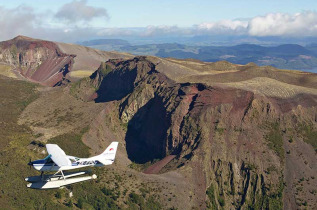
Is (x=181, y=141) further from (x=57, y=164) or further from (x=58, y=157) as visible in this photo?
(x=57, y=164)

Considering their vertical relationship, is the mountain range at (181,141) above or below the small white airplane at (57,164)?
below

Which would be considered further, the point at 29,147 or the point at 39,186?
the point at 29,147

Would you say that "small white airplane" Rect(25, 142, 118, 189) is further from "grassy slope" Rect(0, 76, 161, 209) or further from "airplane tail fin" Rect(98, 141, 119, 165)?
"grassy slope" Rect(0, 76, 161, 209)

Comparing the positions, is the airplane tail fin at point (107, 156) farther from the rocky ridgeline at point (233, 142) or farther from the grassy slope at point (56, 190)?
the rocky ridgeline at point (233, 142)

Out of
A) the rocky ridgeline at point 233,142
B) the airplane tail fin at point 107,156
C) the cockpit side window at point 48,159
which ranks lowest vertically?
the rocky ridgeline at point 233,142

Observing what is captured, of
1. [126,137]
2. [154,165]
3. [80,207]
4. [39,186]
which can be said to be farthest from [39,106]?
[39,186]

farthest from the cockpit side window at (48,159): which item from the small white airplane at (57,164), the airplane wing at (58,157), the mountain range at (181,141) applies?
the mountain range at (181,141)

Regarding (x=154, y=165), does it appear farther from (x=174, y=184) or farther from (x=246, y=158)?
(x=246, y=158)

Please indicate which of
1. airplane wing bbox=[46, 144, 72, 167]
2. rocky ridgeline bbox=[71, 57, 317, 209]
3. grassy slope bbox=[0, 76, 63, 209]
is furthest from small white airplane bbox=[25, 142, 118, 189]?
rocky ridgeline bbox=[71, 57, 317, 209]

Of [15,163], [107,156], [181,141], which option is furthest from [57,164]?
[181,141]
